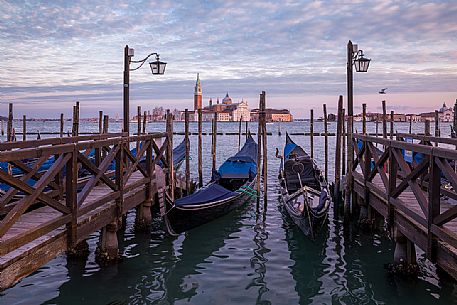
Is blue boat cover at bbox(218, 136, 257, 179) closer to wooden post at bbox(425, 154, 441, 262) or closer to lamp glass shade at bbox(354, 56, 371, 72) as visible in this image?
lamp glass shade at bbox(354, 56, 371, 72)

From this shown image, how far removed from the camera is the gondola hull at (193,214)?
810 cm

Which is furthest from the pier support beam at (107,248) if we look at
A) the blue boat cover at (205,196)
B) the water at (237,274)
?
the blue boat cover at (205,196)

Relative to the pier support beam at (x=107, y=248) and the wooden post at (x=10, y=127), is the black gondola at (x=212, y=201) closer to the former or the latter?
the pier support beam at (x=107, y=248)

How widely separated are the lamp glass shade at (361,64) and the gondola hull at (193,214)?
13.0 feet

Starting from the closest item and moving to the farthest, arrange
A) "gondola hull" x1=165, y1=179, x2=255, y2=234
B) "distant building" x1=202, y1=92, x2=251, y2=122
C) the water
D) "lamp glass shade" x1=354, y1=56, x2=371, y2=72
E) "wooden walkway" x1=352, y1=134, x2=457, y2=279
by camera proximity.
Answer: "wooden walkway" x1=352, y1=134, x2=457, y2=279 < the water < "gondola hull" x1=165, y1=179, x2=255, y2=234 < "lamp glass shade" x1=354, y1=56, x2=371, y2=72 < "distant building" x1=202, y1=92, x2=251, y2=122

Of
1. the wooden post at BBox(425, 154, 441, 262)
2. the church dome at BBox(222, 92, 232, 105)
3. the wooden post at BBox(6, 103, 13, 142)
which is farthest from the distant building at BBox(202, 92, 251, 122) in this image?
the wooden post at BBox(425, 154, 441, 262)

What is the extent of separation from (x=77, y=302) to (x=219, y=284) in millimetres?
1999

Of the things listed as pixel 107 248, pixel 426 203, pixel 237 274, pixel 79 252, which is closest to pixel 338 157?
pixel 237 274

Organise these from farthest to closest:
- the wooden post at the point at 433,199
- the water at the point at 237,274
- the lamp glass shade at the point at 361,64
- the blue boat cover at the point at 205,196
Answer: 1. the lamp glass shade at the point at 361,64
2. the blue boat cover at the point at 205,196
3. the water at the point at 237,274
4. the wooden post at the point at 433,199

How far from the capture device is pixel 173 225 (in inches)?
325

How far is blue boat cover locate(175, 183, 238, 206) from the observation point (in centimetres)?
860

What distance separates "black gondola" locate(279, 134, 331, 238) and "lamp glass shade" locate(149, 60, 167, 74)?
408 cm

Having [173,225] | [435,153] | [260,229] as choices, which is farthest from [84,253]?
[435,153]

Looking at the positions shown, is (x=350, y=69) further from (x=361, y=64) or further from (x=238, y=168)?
(x=238, y=168)
